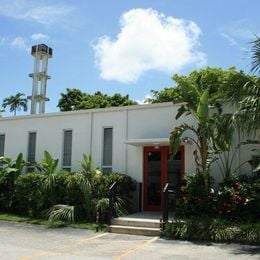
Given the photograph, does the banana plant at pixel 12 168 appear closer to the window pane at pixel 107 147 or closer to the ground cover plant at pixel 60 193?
the ground cover plant at pixel 60 193

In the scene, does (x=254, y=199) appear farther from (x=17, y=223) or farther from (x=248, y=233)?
(x=17, y=223)

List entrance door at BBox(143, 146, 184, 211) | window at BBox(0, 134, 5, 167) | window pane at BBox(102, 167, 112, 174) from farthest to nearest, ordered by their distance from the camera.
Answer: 1. window at BBox(0, 134, 5, 167)
2. window pane at BBox(102, 167, 112, 174)
3. entrance door at BBox(143, 146, 184, 211)

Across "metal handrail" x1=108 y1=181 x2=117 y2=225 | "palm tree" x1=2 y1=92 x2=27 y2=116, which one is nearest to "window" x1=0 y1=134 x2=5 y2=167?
"metal handrail" x1=108 y1=181 x2=117 y2=225

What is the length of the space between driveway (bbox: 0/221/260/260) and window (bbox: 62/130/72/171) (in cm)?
503

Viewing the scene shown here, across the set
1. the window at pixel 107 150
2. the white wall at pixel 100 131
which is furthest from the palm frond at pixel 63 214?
the white wall at pixel 100 131

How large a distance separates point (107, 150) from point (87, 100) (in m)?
26.5

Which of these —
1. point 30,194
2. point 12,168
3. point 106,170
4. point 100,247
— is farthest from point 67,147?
point 100,247

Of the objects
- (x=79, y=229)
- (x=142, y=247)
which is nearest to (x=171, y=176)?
(x=79, y=229)

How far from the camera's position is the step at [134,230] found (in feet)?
43.9

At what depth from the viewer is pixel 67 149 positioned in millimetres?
18969

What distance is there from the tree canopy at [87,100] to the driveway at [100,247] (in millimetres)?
27212

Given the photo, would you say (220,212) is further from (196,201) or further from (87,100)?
(87,100)

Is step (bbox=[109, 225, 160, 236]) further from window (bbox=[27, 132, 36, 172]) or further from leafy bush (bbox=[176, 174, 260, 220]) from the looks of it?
window (bbox=[27, 132, 36, 172])

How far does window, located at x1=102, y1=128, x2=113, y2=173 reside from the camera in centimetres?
1780
